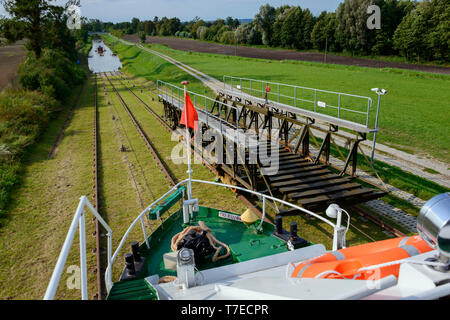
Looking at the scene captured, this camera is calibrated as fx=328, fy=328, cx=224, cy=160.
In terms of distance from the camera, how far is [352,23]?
60562 mm

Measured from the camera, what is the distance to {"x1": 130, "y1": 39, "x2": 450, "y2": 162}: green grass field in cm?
1628

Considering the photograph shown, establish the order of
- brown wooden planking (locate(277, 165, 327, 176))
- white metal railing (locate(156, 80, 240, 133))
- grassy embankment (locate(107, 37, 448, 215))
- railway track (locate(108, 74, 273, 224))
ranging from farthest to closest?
1. white metal railing (locate(156, 80, 240, 133))
2. grassy embankment (locate(107, 37, 448, 215))
3. brown wooden planking (locate(277, 165, 327, 176))
4. railway track (locate(108, 74, 273, 224))

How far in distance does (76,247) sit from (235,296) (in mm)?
6746

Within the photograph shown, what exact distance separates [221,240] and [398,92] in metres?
28.0

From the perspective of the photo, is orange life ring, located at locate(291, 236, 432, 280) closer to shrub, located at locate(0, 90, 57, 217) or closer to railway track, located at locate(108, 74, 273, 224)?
railway track, located at locate(108, 74, 273, 224)

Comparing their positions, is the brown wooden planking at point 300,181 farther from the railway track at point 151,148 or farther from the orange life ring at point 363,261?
the orange life ring at point 363,261

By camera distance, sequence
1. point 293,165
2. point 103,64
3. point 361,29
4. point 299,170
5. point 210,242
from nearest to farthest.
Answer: point 210,242 < point 299,170 < point 293,165 < point 361,29 < point 103,64

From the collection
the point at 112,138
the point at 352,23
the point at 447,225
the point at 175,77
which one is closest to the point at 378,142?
the point at 112,138

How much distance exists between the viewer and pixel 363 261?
276 cm

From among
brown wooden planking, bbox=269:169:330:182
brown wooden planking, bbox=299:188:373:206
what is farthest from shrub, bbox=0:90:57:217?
brown wooden planking, bbox=299:188:373:206

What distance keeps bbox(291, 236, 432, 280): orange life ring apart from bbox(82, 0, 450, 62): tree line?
57027 millimetres

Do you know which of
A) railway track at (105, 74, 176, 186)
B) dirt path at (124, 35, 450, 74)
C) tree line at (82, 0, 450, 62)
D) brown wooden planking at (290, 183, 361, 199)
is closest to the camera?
brown wooden planking at (290, 183, 361, 199)

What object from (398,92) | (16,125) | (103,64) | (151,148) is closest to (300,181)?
(151,148)

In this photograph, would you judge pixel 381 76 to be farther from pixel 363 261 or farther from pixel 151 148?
pixel 363 261
